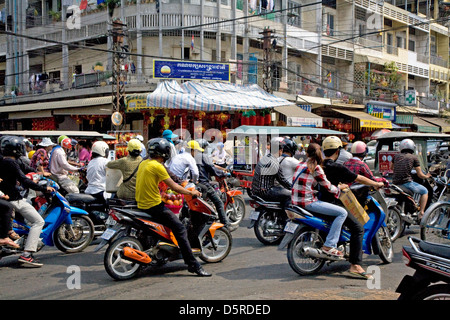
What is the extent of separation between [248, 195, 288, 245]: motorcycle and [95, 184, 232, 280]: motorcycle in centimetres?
169

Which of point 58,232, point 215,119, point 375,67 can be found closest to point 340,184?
point 58,232

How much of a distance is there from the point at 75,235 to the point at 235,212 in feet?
12.3

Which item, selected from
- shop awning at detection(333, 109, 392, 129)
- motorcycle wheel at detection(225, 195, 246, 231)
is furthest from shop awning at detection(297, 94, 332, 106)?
motorcycle wheel at detection(225, 195, 246, 231)

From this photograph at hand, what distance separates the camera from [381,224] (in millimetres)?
6387

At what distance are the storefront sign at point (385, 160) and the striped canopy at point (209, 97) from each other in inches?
376

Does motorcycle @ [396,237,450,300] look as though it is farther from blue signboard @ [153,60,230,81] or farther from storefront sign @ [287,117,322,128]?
storefront sign @ [287,117,322,128]

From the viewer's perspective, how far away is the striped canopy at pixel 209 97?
20.2m

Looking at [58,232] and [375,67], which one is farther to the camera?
[375,67]

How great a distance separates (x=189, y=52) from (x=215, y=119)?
15.1 ft

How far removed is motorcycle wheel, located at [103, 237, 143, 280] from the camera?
5.64 meters

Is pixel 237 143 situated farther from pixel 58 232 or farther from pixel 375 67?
pixel 375 67

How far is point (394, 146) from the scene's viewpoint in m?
12.5
